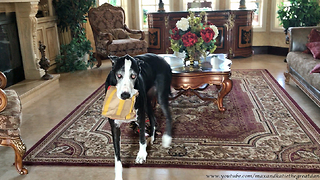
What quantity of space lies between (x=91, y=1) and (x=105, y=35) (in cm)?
74

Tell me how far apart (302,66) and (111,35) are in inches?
129

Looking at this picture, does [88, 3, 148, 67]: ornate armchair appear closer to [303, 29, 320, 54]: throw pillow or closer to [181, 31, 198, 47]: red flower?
[181, 31, 198, 47]: red flower

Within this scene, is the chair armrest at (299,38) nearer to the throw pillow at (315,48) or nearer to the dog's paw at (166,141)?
the throw pillow at (315,48)

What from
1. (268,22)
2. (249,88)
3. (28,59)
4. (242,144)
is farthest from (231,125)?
(268,22)

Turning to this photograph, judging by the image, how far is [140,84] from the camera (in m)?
2.24

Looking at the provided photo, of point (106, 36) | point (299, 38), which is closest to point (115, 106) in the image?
point (299, 38)

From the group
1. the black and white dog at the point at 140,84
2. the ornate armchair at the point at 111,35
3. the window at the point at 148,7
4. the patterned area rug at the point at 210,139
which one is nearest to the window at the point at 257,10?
the window at the point at 148,7

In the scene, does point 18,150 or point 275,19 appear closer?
point 18,150

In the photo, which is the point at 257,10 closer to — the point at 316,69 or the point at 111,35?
the point at 111,35

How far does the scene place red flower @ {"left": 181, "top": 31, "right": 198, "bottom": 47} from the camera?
3.42m

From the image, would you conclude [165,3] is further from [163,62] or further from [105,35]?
[163,62]

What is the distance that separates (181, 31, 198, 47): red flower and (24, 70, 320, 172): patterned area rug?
0.77 metres

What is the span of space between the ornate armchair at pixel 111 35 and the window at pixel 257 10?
2405mm

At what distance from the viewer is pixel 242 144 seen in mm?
2744
